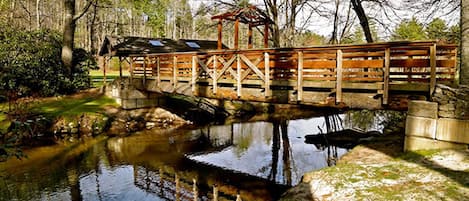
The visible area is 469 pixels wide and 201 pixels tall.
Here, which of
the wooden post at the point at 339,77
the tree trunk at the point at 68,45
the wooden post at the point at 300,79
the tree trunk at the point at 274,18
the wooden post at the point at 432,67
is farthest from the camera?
the tree trunk at the point at 68,45

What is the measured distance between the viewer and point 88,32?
142 feet

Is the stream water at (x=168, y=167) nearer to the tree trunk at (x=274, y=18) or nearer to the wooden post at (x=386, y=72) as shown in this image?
the wooden post at (x=386, y=72)

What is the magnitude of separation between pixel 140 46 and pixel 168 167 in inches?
450

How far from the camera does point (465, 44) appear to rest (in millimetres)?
7496

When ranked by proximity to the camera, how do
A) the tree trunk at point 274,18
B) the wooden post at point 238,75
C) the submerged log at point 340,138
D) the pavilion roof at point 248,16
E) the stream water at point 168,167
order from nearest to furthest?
A: 1. the stream water at point 168,167
2. the wooden post at point 238,75
3. the submerged log at point 340,138
4. the pavilion roof at point 248,16
5. the tree trunk at point 274,18

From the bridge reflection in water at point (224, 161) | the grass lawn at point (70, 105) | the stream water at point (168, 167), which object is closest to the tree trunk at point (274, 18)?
the bridge reflection in water at point (224, 161)

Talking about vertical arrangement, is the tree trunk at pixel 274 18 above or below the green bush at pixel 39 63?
above

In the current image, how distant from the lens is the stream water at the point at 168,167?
8.03m

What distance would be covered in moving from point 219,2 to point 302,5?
4686 millimetres

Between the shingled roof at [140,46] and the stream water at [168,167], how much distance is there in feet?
20.5

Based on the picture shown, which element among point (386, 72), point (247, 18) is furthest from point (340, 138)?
point (386, 72)

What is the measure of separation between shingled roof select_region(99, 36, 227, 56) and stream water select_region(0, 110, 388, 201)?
6.25 meters

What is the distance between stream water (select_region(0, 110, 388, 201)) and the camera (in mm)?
8031

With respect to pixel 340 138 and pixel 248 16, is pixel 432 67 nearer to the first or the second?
pixel 340 138
